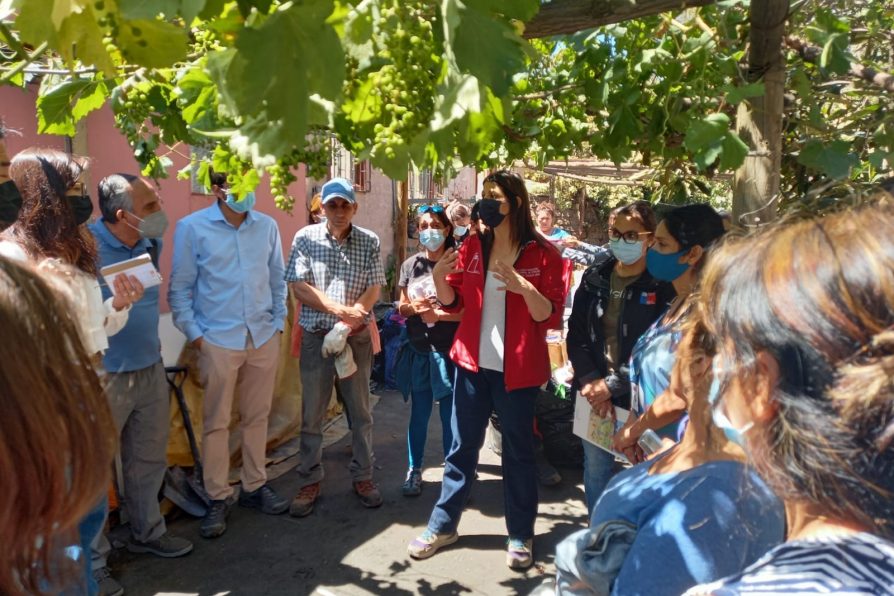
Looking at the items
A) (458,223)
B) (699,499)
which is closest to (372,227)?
(458,223)

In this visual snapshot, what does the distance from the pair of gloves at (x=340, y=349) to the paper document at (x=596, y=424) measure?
155 cm

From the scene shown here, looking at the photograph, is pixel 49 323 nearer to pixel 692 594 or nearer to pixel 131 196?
pixel 692 594

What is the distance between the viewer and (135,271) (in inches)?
124

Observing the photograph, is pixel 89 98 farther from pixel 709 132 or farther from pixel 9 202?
pixel 709 132

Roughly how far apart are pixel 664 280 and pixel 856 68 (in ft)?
3.60

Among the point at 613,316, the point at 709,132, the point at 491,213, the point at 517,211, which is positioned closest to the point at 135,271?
the point at 491,213

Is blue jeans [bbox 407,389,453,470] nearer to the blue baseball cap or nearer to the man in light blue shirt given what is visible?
the man in light blue shirt

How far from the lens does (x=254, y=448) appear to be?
432cm

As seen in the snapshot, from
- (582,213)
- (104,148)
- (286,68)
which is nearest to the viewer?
(286,68)

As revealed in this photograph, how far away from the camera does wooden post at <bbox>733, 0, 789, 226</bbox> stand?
1976 mm

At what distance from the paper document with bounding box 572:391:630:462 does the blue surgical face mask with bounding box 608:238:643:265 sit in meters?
0.74

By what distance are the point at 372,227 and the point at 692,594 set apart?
443 inches

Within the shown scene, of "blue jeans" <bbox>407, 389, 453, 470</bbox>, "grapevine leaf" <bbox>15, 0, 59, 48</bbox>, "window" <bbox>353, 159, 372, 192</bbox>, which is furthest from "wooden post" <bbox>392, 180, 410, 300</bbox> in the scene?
"grapevine leaf" <bbox>15, 0, 59, 48</bbox>

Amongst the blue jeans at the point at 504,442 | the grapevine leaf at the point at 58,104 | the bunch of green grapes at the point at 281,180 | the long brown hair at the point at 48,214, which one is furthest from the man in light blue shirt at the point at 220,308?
the bunch of green grapes at the point at 281,180
